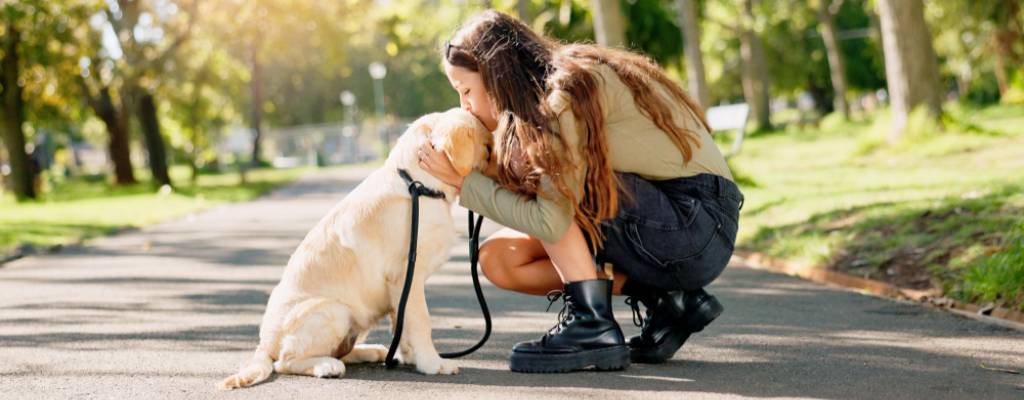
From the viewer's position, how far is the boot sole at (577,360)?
454 cm

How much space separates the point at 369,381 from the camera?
4516 millimetres

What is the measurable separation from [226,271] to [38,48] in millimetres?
18181

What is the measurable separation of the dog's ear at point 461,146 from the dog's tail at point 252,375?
1.10 metres

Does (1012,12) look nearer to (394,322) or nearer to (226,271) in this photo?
(226,271)

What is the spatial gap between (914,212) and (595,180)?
5265mm

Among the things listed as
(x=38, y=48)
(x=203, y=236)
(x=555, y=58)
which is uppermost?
(x=38, y=48)

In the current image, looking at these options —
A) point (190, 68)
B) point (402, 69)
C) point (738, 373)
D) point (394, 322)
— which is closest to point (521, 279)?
point (394, 322)

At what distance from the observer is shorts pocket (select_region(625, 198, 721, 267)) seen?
4.55m

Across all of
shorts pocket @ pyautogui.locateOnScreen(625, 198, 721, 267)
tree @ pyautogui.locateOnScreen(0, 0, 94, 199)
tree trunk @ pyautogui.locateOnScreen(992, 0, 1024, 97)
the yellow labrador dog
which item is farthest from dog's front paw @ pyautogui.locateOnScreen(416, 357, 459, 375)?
tree trunk @ pyautogui.locateOnScreen(992, 0, 1024, 97)

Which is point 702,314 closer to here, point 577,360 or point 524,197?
point 577,360

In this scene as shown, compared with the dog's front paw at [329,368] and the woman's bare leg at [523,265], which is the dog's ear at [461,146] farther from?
the dog's front paw at [329,368]

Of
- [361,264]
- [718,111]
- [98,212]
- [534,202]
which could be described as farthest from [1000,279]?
[98,212]

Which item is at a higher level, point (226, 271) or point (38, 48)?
point (38, 48)

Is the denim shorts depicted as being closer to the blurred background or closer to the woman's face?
the woman's face
